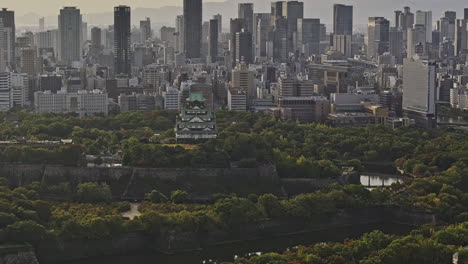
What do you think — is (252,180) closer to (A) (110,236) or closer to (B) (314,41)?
(A) (110,236)

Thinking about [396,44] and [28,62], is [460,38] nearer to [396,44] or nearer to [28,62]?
[396,44]

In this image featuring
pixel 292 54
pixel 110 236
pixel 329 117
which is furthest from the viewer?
pixel 292 54

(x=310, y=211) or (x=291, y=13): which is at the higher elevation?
(x=291, y=13)

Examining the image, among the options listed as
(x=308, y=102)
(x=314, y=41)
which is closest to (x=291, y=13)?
(x=314, y=41)

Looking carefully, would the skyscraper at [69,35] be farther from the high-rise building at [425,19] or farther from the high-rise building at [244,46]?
the high-rise building at [425,19]

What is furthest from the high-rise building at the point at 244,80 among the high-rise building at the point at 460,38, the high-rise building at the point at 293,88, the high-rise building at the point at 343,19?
the high-rise building at the point at 343,19

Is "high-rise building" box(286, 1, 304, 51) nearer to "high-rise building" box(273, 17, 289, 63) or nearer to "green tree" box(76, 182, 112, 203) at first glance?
"high-rise building" box(273, 17, 289, 63)

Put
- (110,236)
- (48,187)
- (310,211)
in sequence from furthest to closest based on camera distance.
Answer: (48,187) → (310,211) → (110,236)
